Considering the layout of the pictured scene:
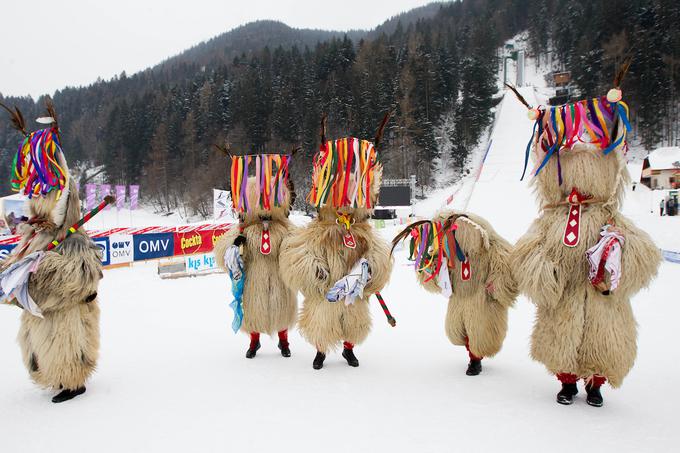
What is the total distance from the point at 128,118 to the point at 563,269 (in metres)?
53.4

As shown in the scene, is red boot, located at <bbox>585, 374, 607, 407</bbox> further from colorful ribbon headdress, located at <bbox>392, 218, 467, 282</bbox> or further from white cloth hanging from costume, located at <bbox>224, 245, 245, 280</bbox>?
white cloth hanging from costume, located at <bbox>224, 245, 245, 280</bbox>

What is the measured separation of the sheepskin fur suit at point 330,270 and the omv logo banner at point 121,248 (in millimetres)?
9316

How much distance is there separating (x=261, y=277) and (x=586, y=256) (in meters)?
2.95

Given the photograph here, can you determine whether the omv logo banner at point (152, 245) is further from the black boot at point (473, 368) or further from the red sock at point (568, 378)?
the red sock at point (568, 378)

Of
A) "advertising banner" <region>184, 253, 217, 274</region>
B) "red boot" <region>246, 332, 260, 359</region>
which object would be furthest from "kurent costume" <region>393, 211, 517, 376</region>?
"advertising banner" <region>184, 253, 217, 274</region>

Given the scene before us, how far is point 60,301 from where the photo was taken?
10.5 ft

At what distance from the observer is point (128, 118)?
155 feet

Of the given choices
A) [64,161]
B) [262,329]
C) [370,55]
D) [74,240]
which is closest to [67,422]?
[74,240]

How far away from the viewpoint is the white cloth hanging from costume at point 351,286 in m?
3.68

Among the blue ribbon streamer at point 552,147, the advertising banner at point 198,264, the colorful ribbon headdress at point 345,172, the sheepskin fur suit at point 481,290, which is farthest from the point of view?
the advertising banner at point 198,264

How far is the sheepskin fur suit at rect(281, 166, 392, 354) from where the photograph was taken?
3.77 meters

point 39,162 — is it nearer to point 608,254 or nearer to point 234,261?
point 234,261

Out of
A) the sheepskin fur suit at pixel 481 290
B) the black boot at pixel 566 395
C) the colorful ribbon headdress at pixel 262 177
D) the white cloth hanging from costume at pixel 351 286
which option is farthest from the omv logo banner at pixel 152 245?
the black boot at pixel 566 395

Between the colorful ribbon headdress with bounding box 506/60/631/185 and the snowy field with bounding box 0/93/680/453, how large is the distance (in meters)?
1.82
